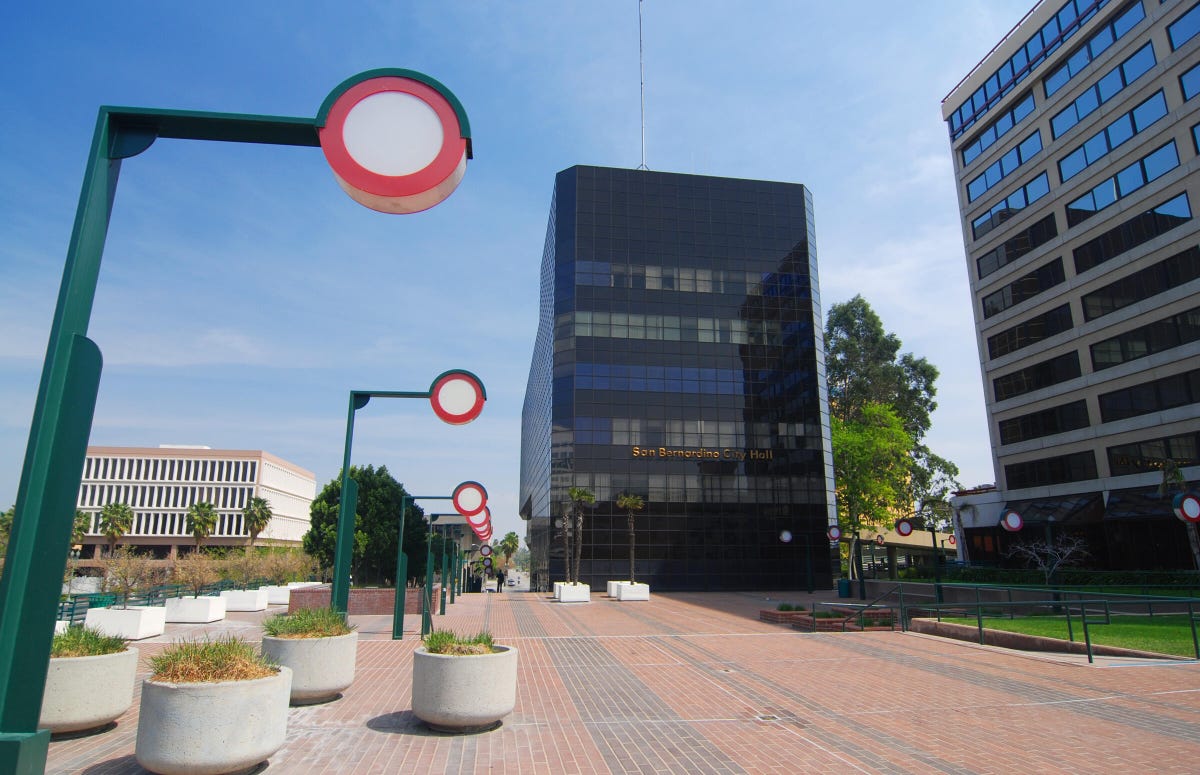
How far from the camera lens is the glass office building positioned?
45.2 m

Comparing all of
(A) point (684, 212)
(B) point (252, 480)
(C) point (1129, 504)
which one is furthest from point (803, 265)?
(B) point (252, 480)

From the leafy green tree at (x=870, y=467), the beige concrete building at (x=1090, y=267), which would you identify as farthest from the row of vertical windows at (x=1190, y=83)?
the leafy green tree at (x=870, y=467)

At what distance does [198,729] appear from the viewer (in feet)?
17.5

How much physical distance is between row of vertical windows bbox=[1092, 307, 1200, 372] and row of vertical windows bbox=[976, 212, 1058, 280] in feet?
25.0

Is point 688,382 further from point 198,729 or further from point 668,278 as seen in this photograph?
point 198,729

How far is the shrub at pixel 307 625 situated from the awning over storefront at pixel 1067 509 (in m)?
35.7

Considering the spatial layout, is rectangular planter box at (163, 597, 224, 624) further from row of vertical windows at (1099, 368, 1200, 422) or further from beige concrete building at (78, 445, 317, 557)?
beige concrete building at (78, 445, 317, 557)

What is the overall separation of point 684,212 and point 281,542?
100 metres

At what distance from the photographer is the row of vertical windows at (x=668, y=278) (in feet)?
159

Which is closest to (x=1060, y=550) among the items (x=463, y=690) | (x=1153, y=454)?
(x=1153, y=454)

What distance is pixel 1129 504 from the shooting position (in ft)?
108

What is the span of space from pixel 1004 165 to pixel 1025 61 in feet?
20.6

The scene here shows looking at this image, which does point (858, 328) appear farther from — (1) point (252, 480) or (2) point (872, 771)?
(1) point (252, 480)

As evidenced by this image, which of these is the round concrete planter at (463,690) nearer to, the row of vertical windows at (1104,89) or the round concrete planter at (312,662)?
the round concrete planter at (312,662)
